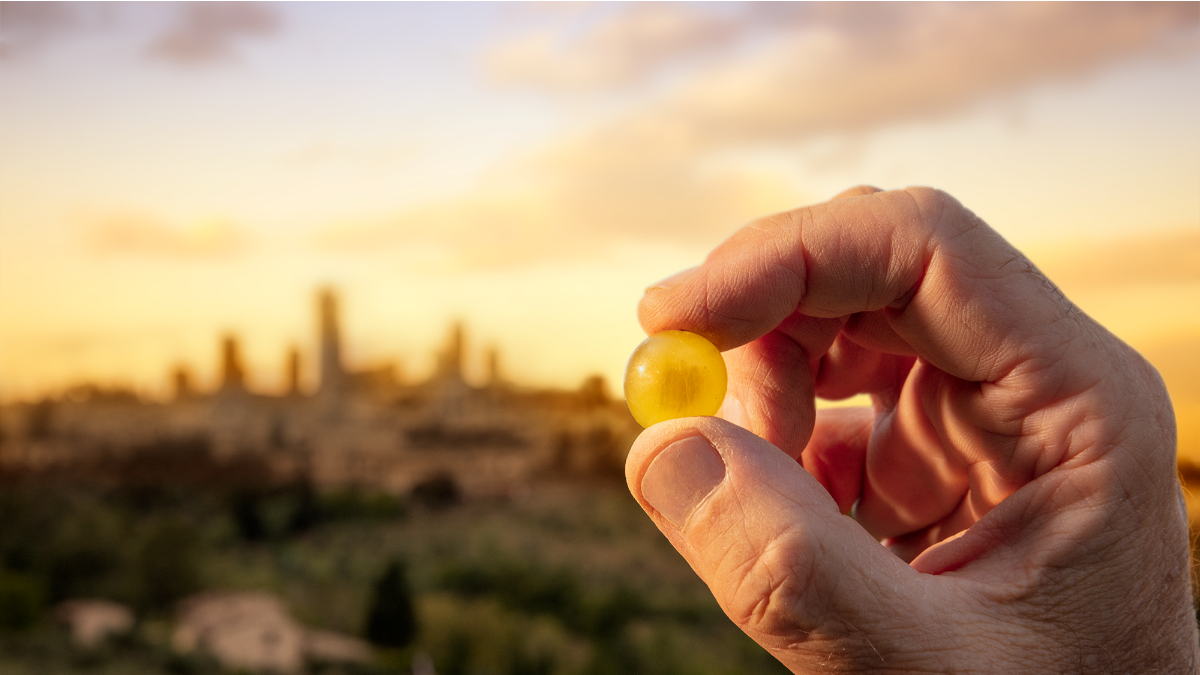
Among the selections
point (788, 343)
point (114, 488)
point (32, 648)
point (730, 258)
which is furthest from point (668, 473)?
point (114, 488)

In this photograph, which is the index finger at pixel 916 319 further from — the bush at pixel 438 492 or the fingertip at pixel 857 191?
the bush at pixel 438 492

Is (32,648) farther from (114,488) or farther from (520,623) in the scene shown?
(520,623)

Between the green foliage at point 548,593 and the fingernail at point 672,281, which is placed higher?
the fingernail at point 672,281

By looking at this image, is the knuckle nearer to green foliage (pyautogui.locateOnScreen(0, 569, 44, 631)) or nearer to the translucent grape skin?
the translucent grape skin

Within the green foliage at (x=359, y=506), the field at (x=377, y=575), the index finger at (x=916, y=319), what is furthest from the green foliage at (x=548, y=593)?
the index finger at (x=916, y=319)

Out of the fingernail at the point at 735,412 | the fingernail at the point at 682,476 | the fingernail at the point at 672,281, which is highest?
the fingernail at the point at 672,281

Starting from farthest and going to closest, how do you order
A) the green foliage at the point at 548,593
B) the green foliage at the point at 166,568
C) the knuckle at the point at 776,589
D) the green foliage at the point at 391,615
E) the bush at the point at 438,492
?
the bush at the point at 438,492
the green foliage at the point at 166,568
the green foliage at the point at 548,593
the green foliage at the point at 391,615
the knuckle at the point at 776,589

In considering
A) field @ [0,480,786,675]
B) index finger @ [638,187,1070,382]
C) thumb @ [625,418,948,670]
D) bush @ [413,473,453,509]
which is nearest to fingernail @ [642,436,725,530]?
thumb @ [625,418,948,670]
